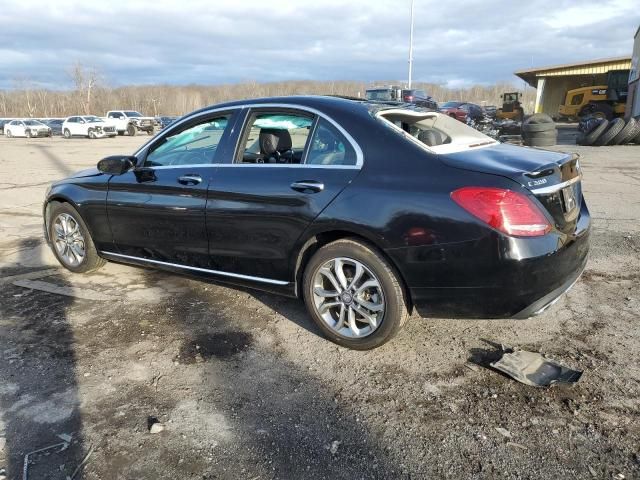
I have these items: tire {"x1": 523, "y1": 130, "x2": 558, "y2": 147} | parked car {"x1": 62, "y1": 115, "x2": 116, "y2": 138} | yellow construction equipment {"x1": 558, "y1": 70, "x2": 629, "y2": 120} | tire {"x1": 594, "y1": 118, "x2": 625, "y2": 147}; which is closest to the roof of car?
tire {"x1": 523, "y1": 130, "x2": 558, "y2": 147}

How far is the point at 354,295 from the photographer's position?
326 centimetres

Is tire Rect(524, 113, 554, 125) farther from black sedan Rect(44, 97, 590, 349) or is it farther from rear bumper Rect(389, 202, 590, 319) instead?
rear bumper Rect(389, 202, 590, 319)

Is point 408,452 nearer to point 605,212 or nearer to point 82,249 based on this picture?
point 82,249

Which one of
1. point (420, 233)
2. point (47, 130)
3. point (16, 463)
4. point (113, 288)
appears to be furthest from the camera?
point (47, 130)

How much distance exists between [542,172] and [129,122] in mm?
39011

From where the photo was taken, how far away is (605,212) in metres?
7.03

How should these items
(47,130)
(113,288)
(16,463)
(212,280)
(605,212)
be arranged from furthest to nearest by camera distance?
(47,130) → (605,212) → (113,288) → (212,280) → (16,463)

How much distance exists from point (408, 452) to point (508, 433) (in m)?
0.53

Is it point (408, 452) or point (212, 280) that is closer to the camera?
point (408, 452)

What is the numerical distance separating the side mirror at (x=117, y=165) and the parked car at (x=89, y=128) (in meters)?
34.5

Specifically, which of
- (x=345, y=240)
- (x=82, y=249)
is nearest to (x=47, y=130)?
(x=82, y=249)

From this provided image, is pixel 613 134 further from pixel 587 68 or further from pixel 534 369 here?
pixel 587 68

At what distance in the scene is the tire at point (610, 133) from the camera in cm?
1672

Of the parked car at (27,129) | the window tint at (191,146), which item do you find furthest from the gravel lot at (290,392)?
the parked car at (27,129)
